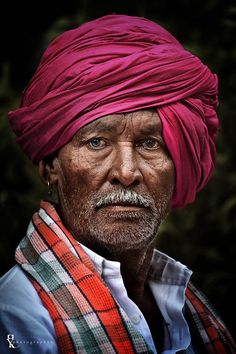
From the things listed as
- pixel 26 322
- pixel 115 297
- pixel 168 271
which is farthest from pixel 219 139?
pixel 26 322

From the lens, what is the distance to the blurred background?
4941 mm

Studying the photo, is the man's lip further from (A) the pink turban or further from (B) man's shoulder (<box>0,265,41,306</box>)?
(B) man's shoulder (<box>0,265,41,306</box>)

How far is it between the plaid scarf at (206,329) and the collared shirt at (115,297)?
86mm

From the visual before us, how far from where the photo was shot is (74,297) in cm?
226

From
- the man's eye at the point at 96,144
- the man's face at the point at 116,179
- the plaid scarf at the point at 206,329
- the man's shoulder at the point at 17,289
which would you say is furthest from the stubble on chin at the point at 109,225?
the plaid scarf at the point at 206,329

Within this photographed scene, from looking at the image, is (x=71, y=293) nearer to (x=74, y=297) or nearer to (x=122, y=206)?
(x=74, y=297)

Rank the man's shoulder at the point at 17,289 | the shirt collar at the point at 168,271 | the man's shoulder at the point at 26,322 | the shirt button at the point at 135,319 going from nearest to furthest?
the man's shoulder at the point at 26,322, the man's shoulder at the point at 17,289, the shirt button at the point at 135,319, the shirt collar at the point at 168,271

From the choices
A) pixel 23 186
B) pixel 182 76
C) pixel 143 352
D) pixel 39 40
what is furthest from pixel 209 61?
pixel 143 352

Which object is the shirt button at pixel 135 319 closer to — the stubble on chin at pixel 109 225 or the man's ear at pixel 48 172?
the stubble on chin at pixel 109 225

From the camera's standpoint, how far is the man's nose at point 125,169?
8.25 feet

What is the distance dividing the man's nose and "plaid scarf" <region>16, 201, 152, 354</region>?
1.16 feet

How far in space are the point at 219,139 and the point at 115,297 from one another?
307 cm

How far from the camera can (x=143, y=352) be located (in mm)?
2232

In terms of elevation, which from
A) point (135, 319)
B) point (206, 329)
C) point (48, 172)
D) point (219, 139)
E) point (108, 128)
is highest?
point (108, 128)
